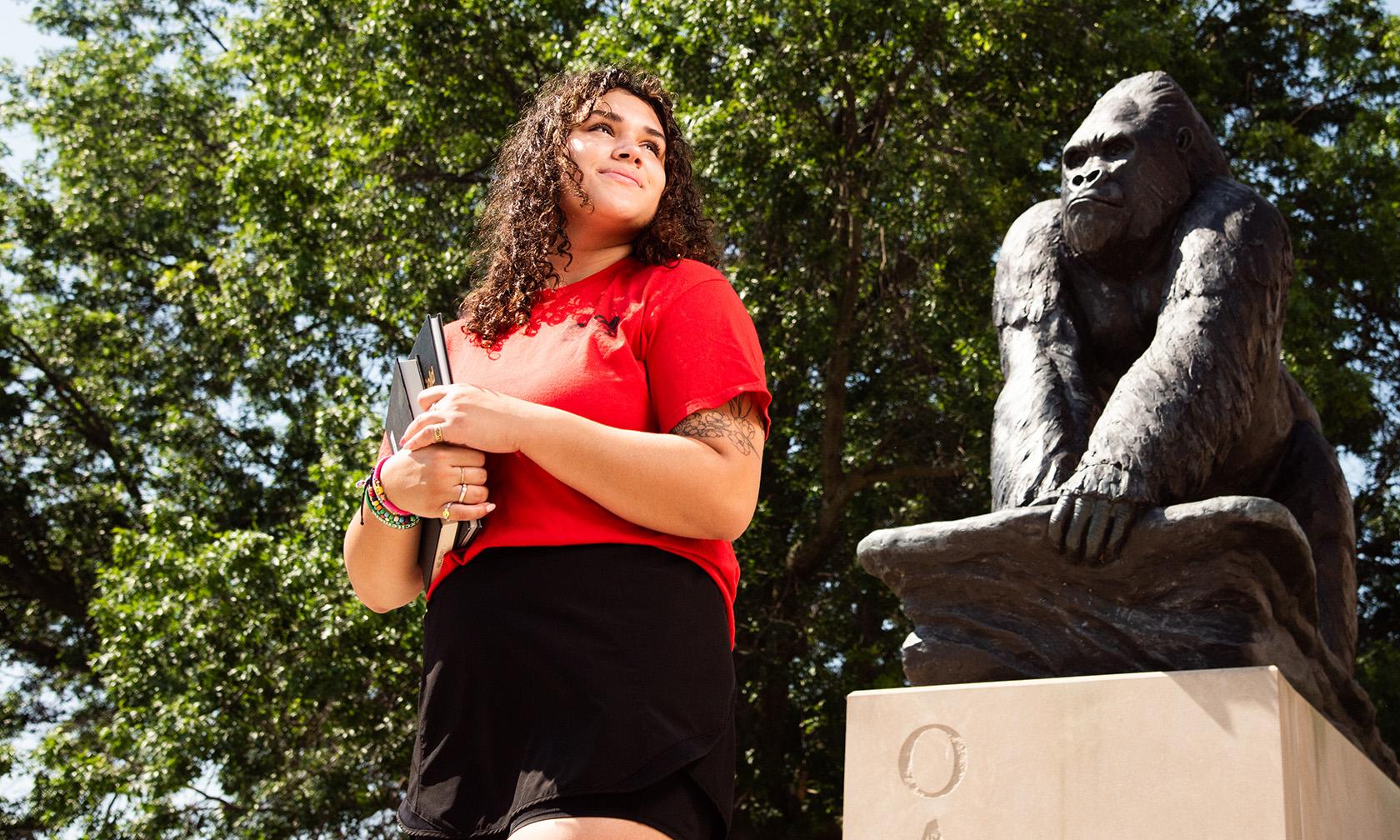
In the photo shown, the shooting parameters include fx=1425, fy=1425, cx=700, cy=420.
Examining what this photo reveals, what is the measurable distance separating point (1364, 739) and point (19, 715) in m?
13.1

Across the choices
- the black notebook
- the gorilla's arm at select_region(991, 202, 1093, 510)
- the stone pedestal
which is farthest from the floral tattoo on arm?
the gorilla's arm at select_region(991, 202, 1093, 510)

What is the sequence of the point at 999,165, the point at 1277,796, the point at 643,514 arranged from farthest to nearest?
the point at 999,165 → the point at 1277,796 → the point at 643,514

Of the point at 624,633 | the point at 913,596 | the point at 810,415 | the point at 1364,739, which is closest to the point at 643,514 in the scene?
the point at 624,633

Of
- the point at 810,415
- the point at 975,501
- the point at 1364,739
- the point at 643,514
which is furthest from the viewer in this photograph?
the point at 810,415

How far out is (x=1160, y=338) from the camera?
3.47 meters

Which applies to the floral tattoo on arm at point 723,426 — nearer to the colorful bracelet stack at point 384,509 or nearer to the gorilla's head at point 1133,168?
the colorful bracelet stack at point 384,509

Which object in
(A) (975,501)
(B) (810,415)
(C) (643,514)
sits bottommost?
(C) (643,514)

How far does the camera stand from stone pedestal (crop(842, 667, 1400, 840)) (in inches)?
106

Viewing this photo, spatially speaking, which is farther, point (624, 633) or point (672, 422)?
point (672, 422)

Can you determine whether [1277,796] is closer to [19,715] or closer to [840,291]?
[840,291]

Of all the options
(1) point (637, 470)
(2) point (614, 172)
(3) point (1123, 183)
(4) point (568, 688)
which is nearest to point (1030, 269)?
(3) point (1123, 183)

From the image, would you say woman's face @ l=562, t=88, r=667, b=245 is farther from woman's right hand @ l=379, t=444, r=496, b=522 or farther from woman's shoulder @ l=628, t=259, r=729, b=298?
woman's right hand @ l=379, t=444, r=496, b=522

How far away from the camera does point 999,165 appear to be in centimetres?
934

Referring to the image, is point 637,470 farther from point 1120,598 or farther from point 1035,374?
point 1035,374
